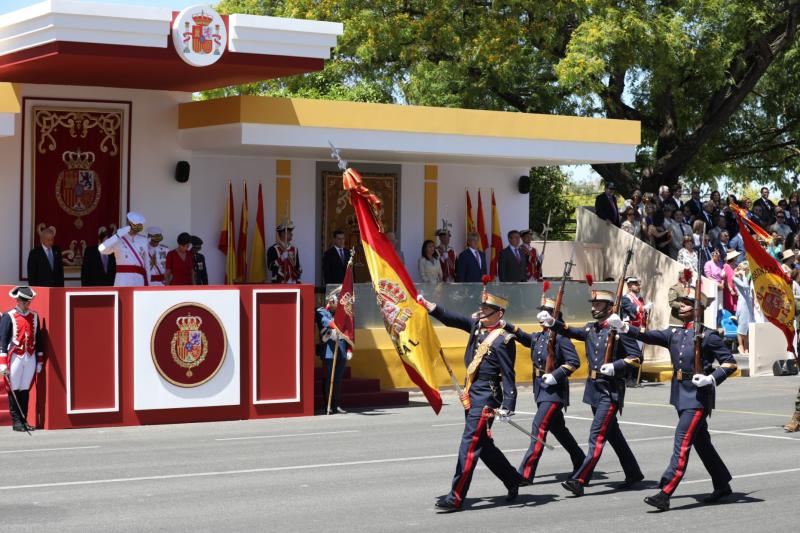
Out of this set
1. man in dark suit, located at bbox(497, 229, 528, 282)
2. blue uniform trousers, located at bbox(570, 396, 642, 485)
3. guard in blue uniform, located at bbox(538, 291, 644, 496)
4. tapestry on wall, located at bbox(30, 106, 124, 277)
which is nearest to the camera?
guard in blue uniform, located at bbox(538, 291, 644, 496)

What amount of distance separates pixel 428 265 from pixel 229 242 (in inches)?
140

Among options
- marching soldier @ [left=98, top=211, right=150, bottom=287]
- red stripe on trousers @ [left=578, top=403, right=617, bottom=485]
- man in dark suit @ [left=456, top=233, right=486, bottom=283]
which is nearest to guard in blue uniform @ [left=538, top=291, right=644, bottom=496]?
red stripe on trousers @ [left=578, top=403, right=617, bottom=485]

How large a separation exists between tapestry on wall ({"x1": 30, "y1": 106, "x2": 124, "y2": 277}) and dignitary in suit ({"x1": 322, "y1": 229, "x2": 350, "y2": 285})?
3.54 m

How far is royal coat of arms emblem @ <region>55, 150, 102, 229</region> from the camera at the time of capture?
21.9 meters

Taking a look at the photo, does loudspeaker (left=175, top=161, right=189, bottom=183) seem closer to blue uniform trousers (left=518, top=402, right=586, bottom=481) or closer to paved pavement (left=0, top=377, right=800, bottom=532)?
paved pavement (left=0, top=377, right=800, bottom=532)

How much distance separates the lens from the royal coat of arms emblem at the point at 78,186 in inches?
864

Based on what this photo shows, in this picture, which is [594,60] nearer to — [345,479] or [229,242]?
[229,242]

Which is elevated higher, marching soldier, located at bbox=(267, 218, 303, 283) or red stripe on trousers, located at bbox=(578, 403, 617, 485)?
marching soldier, located at bbox=(267, 218, 303, 283)

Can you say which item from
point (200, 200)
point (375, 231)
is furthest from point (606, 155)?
point (375, 231)

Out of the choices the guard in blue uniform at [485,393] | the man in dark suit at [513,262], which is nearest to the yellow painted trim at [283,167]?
the man in dark suit at [513,262]

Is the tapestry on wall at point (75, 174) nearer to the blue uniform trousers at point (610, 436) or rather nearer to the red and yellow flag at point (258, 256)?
the red and yellow flag at point (258, 256)

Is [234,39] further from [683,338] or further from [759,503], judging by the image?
[759,503]

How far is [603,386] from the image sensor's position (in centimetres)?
1320

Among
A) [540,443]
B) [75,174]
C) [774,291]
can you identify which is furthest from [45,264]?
[774,291]
